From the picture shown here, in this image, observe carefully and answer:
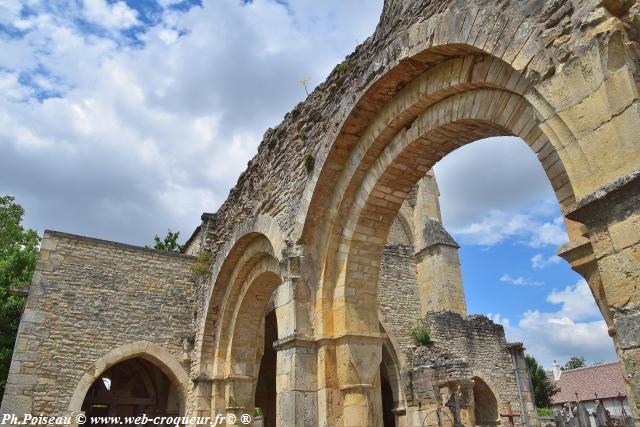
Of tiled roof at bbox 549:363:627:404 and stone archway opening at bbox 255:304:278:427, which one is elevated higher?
tiled roof at bbox 549:363:627:404

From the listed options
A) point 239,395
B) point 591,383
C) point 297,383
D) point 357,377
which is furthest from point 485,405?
point 591,383

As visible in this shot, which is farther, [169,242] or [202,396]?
[169,242]

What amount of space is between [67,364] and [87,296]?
4.15ft

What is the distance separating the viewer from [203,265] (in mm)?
10250

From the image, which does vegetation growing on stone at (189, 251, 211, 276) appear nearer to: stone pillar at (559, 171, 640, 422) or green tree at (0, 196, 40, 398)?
green tree at (0, 196, 40, 398)

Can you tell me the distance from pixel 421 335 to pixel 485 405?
3.28 meters

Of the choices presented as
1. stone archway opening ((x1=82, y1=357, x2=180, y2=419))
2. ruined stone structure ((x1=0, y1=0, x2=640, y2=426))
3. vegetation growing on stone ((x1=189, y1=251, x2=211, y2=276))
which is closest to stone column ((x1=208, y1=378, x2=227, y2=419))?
ruined stone structure ((x1=0, y1=0, x2=640, y2=426))

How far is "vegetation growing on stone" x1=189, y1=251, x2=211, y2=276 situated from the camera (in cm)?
1020

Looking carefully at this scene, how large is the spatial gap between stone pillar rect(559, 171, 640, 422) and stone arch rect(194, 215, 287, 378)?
16.5 ft

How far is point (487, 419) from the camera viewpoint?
1364 centimetres

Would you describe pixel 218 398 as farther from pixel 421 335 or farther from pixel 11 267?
pixel 11 267

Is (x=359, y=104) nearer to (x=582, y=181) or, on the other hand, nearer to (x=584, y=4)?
(x=584, y=4)

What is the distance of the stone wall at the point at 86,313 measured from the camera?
855 centimetres

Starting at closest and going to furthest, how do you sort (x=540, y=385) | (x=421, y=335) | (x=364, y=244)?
(x=364, y=244)
(x=421, y=335)
(x=540, y=385)
